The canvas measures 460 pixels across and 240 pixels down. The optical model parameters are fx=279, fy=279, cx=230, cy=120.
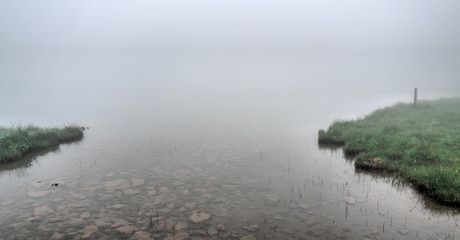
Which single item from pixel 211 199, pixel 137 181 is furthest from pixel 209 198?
pixel 137 181

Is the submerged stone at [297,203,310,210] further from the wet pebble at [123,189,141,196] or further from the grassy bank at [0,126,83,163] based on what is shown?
the grassy bank at [0,126,83,163]

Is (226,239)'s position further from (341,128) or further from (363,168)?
(341,128)

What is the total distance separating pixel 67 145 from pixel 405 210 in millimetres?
26310

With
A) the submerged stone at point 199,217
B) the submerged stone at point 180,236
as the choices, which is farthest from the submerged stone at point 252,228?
the submerged stone at point 180,236

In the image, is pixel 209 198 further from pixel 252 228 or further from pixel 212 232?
pixel 252 228

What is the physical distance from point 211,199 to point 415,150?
43.3 feet

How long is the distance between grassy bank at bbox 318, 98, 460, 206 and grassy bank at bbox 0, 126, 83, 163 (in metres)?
24.2

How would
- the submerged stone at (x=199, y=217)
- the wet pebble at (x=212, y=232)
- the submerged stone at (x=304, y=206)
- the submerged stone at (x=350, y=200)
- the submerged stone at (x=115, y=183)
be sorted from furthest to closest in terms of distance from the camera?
1. the submerged stone at (x=115, y=183)
2. the submerged stone at (x=350, y=200)
3. the submerged stone at (x=304, y=206)
4. the submerged stone at (x=199, y=217)
5. the wet pebble at (x=212, y=232)

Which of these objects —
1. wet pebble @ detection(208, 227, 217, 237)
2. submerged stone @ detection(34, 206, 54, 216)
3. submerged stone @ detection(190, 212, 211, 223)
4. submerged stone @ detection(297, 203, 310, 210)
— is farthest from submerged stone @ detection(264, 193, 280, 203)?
submerged stone @ detection(34, 206, 54, 216)

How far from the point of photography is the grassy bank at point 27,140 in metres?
20.3

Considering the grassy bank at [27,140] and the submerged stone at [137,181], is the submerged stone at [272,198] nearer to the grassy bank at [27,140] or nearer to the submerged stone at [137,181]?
the submerged stone at [137,181]

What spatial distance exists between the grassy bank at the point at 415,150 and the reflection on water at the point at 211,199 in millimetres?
890

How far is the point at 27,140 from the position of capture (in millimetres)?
22797

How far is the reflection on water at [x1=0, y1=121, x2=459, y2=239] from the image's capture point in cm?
1062
